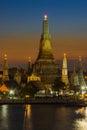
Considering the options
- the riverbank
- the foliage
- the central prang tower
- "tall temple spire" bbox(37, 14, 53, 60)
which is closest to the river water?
the riverbank

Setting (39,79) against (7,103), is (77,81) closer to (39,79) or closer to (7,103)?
(39,79)

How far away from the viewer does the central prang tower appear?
89250mm

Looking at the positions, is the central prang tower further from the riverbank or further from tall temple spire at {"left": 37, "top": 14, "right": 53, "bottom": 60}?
the riverbank

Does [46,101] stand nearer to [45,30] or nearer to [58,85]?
[58,85]

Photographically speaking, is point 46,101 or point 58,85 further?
point 58,85

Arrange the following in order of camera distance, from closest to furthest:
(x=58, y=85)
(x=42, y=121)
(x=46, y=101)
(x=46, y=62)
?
(x=42, y=121) < (x=46, y=101) < (x=58, y=85) < (x=46, y=62)

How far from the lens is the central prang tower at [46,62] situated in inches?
3514

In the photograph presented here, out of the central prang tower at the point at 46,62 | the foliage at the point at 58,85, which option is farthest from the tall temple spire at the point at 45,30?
the foliage at the point at 58,85

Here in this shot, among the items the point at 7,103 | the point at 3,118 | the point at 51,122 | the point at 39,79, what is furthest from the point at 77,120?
the point at 39,79

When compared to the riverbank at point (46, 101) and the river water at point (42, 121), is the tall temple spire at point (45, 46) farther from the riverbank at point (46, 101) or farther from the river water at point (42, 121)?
the river water at point (42, 121)

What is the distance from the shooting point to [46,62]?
295ft

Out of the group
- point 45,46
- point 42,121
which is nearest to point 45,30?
point 45,46

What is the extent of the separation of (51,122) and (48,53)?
42.9 meters

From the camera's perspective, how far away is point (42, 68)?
8969cm
